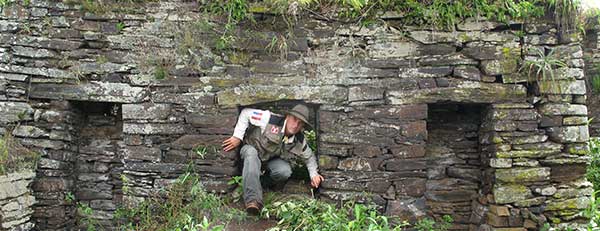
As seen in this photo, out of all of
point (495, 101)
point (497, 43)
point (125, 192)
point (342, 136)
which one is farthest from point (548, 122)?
point (125, 192)

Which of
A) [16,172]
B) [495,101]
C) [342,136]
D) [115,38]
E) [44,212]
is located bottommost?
[44,212]

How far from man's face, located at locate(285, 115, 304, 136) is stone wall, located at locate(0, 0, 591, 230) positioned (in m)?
0.20

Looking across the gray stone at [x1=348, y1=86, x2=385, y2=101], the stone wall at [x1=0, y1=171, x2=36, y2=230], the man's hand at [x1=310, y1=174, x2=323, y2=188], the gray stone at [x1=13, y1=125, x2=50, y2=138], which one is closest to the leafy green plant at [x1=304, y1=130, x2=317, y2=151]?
the man's hand at [x1=310, y1=174, x2=323, y2=188]

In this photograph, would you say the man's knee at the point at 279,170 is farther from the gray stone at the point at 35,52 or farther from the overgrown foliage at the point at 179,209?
the gray stone at the point at 35,52

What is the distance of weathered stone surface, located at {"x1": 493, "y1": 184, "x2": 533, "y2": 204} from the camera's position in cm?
473

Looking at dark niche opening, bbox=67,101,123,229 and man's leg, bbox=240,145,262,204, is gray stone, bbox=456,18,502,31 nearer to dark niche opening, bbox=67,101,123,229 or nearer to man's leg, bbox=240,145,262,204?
man's leg, bbox=240,145,262,204

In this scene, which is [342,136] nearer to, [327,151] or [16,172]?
[327,151]

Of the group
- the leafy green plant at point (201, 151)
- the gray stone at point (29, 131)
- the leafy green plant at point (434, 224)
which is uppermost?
the gray stone at point (29, 131)

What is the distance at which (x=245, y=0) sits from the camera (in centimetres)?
498

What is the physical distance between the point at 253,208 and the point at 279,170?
1.86 ft

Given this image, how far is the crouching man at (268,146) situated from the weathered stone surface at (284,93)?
10 centimetres

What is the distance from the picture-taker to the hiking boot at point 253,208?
451 centimetres

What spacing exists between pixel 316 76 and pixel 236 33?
94 cm

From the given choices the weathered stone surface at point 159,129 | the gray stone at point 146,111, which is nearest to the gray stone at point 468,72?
the weathered stone surface at point 159,129
